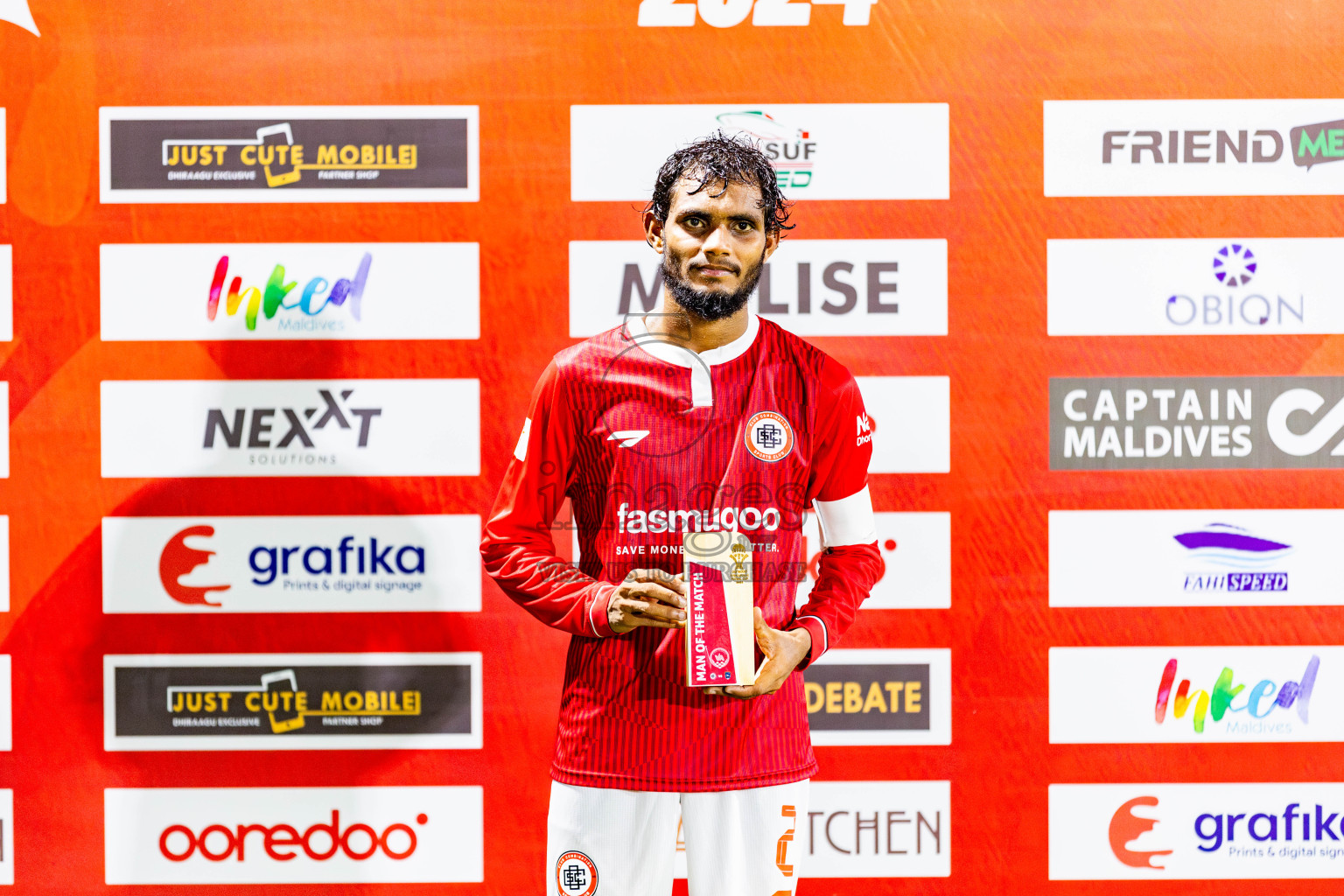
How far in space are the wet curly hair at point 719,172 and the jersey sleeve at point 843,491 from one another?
294 mm

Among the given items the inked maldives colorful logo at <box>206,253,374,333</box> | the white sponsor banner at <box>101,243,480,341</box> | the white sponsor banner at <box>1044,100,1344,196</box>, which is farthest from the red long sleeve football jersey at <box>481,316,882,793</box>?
the white sponsor banner at <box>1044,100,1344,196</box>

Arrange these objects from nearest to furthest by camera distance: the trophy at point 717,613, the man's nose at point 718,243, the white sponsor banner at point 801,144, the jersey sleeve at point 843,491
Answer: the trophy at point 717,613 < the man's nose at point 718,243 < the jersey sleeve at point 843,491 < the white sponsor banner at point 801,144

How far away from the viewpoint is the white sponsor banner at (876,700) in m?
2.03

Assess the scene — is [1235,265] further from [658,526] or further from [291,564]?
[291,564]

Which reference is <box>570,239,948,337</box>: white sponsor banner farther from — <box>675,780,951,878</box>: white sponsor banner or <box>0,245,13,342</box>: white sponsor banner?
<box>0,245,13,342</box>: white sponsor banner

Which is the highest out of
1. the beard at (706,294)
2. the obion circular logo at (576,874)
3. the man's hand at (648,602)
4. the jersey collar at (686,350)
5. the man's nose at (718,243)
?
the man's nose at (718,243)

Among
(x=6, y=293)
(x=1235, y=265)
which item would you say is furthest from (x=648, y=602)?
(x=6, y=293)

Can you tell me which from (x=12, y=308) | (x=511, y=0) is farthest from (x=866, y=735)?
(x=12, y=308)

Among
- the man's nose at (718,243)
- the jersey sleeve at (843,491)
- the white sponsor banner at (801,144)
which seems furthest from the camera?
the white sponsor banner at (801,144)

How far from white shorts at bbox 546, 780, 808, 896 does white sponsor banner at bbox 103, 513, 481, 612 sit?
67 centimetres

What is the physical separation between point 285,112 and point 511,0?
0.53 m

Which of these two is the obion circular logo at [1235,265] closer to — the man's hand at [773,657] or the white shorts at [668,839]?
the man's hand at [773,657]

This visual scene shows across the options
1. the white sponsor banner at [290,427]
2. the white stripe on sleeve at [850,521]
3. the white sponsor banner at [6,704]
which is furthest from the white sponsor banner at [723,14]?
the white sponsor banner at [6,704]

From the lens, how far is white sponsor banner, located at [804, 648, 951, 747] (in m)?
2.03
